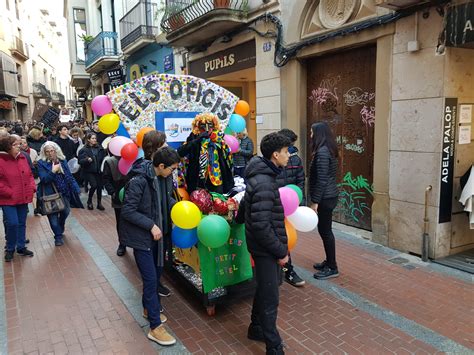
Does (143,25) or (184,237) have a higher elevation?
(143,25)

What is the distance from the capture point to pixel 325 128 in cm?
429

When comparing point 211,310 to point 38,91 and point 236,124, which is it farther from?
point 38,91

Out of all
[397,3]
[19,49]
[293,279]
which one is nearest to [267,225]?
[293,279]

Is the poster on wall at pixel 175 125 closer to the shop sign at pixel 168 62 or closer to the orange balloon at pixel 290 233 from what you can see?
the orange balloon at pixel 290 233

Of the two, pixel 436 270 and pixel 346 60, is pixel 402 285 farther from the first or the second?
pixel 346 60

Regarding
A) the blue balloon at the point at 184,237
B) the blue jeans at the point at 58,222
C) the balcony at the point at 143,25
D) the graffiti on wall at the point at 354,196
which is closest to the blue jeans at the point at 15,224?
the blue jeans at the point at 58,222

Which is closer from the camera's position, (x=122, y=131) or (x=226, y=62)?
(x=122, y=131)

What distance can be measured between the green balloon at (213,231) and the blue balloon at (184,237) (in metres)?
0.18

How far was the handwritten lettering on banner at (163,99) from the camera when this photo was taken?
4.06 m

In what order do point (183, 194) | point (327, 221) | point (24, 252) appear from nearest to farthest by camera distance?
point (183, 194), point (327, 221), point (24, 252)

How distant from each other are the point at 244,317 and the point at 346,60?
452 centimetres

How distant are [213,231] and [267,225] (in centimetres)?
69

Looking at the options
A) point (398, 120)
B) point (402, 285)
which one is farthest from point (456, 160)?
point (402, 285)

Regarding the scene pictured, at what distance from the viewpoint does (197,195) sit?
12.0 feet
